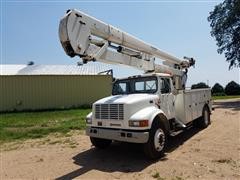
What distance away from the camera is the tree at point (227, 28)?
28.9 metres

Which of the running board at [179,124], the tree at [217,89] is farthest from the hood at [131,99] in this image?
the tree at [217,89]

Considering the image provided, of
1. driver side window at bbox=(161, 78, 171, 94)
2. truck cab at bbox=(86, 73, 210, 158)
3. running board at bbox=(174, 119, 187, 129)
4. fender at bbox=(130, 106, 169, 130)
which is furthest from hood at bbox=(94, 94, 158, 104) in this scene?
running board at bbox=(174, 119, 187, 129)

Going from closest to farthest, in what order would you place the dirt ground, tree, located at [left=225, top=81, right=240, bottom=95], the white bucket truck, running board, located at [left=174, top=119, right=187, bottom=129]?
the dirt ground, the white bucket truck, running board, located at [left=174, top=119, right=187, bottom=129], tree, located at [left=225, top=81, right=240, bottom=95]

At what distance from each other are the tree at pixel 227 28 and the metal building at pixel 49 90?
1357 centimetres

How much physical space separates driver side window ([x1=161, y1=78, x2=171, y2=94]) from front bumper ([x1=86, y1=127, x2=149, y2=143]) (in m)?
2.00

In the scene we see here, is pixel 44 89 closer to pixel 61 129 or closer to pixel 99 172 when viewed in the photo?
pixel 61 129

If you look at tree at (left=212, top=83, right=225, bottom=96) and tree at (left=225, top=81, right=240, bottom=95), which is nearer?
tree at (left=225, top=81, right=240, bottom=95)

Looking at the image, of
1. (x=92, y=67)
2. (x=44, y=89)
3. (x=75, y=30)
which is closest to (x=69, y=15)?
(x=75, y=30)

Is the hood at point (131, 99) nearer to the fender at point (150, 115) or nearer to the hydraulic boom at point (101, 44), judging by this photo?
the fender at point (150, 115)

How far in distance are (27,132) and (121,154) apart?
18.0ft

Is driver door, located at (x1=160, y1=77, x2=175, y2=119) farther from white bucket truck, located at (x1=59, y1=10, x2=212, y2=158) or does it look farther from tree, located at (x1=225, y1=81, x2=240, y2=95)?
tree, located at (x1=225, y1=81, x2=240, y2=95)

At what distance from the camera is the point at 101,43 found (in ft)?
23.1

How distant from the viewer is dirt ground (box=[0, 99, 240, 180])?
19.8 ft

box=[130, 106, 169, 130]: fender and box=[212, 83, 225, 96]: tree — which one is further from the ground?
box=[212, 83, 225, 96]: tree
